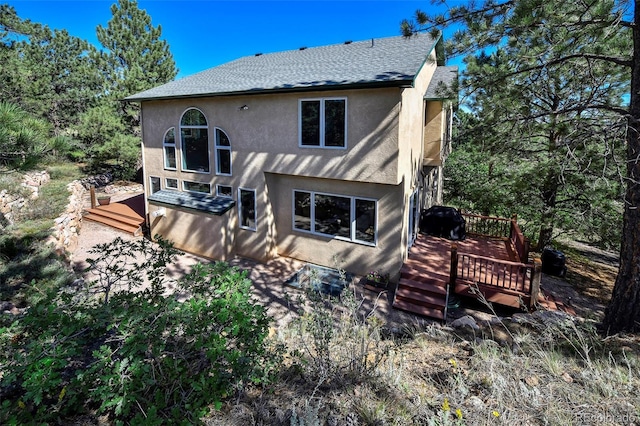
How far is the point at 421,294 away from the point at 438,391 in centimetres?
529

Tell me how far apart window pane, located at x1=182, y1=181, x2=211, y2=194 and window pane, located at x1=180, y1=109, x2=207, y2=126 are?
2253 mm

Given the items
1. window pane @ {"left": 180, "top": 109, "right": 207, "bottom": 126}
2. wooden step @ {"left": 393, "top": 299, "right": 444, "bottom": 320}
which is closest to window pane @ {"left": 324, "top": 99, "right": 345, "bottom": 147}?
wooden step @ {"left": 393, "top": 299, "right": 444, "bottom": 320}

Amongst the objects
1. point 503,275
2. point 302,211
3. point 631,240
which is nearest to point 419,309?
point 503,275

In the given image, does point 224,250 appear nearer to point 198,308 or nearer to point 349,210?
point 349,210

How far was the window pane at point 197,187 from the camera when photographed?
40.2ft

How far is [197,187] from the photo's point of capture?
1254 centimetres

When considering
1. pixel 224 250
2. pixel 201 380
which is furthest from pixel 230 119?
pixel 201 380

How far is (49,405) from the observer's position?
3107mm

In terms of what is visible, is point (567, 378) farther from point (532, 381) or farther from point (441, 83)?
point (441, 83)

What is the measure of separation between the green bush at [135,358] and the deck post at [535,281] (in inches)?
282

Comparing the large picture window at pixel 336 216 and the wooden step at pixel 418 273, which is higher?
the large picture window at pixel 336 216

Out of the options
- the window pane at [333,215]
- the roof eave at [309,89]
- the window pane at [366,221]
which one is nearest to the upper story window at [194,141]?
the roof eave at [309,89]

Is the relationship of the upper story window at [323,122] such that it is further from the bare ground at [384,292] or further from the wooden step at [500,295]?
the wooden step at [500,295]

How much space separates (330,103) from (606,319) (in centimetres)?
799
